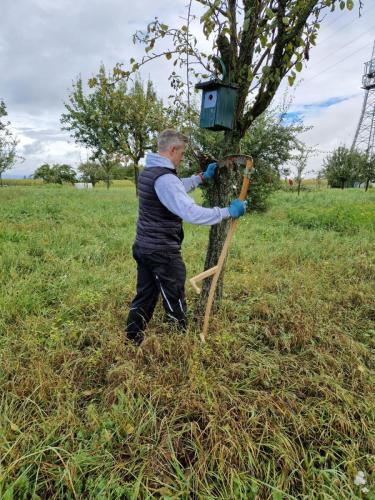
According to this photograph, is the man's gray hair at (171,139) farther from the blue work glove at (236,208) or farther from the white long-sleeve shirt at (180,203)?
the blue work glove at (236,208)

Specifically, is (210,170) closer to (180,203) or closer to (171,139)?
(171,139)

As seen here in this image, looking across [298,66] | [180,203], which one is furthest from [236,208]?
[298,66]

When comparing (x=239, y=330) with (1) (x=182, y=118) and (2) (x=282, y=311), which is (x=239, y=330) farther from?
(1) (x=182, y=118)

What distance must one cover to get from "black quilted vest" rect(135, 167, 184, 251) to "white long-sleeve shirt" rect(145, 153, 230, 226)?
0.46 feet

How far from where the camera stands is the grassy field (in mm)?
1758

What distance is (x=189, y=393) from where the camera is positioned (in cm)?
221

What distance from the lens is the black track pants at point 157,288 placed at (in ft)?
9.18

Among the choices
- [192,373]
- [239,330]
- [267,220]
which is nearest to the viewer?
[192,373]

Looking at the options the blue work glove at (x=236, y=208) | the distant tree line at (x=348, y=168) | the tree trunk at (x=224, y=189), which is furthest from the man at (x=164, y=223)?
the distant tree line at (x=348, y=168)

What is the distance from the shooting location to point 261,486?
Result: 175cm

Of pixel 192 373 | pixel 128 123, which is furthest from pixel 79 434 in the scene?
pixel 128 123

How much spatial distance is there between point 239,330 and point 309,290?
150 centimetres

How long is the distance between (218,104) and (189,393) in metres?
2.34

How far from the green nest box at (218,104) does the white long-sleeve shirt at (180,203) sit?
59cm
